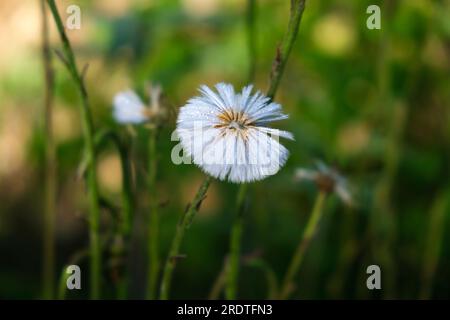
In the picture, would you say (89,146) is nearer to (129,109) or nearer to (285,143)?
(129,109)

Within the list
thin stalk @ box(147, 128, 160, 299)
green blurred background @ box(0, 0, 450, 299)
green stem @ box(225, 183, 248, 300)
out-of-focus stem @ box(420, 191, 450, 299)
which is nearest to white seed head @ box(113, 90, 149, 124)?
thin stalk @ box(147, 128, 160, 299)

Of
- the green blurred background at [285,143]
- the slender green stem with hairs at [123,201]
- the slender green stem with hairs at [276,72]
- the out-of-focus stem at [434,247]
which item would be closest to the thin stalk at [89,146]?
the slender green stem with hairs at [123,201]

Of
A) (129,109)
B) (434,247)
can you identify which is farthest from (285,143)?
(129,109)

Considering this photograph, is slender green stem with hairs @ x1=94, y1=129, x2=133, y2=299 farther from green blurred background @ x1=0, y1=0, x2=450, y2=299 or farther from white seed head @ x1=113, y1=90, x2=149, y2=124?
green blurred background @ x1=0, y1=0, x2=450, y2=299

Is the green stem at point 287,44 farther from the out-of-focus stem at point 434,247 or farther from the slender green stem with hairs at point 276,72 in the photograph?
the out-of-focus stem at point 434,247

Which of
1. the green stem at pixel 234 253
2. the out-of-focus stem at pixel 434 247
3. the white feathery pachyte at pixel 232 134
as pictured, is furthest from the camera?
the out-of-focus stem at pixel 434 247
